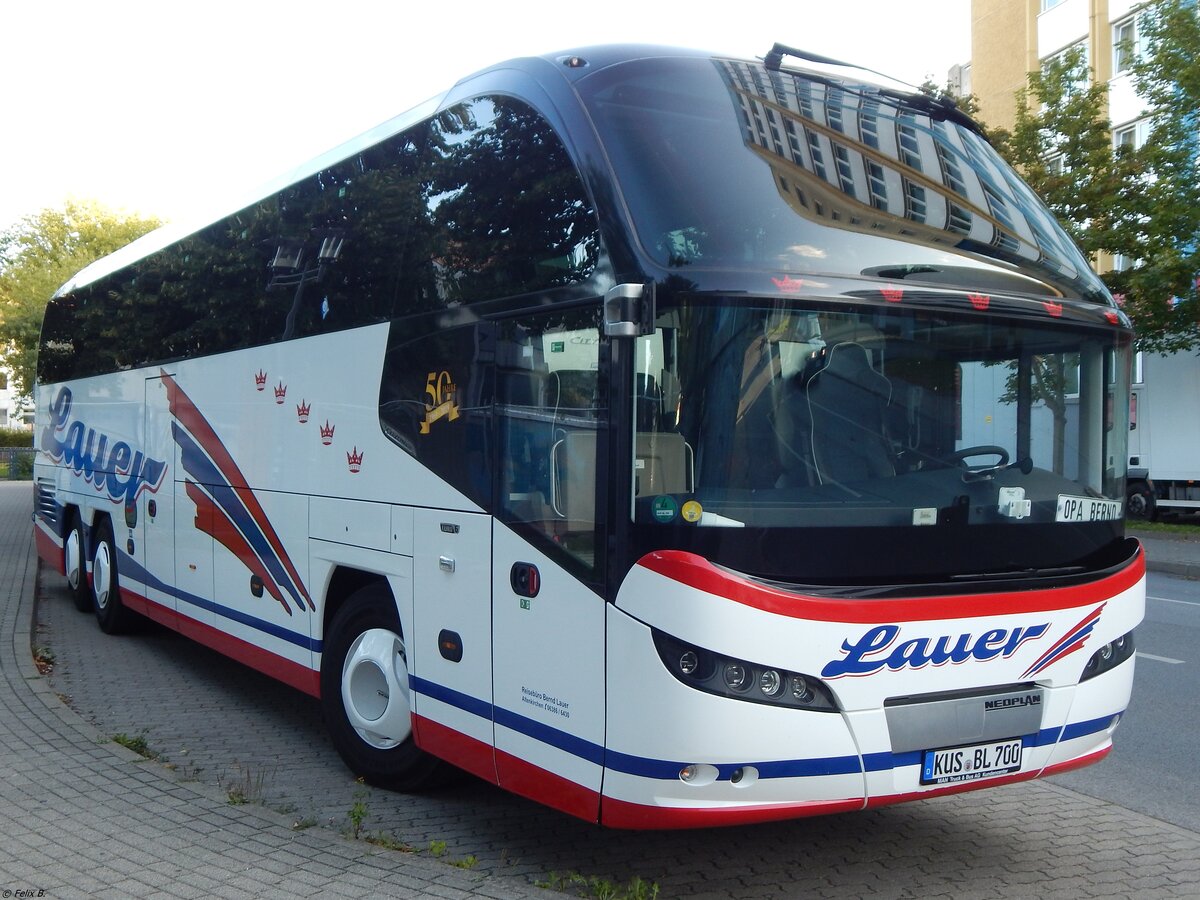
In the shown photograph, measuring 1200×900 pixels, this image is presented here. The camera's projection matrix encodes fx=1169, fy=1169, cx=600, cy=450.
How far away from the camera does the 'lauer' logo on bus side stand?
4270mm

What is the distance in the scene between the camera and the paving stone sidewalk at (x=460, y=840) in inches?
184

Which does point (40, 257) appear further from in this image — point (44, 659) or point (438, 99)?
point (438, 99)

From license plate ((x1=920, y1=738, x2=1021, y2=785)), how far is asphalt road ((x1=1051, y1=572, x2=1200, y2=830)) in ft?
5.67

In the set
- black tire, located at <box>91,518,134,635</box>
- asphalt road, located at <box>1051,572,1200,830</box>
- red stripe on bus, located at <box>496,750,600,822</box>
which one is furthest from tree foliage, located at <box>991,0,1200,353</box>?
red stripe on bus, located at <box>496,750,600,822</box>

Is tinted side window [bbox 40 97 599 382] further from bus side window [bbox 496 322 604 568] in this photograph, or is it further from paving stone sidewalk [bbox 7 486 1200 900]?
paving stone sidewalk [bbox 7 486 1200 900]

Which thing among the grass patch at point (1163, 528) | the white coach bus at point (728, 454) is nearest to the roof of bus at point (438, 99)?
the white coach bus at point (728, 454)

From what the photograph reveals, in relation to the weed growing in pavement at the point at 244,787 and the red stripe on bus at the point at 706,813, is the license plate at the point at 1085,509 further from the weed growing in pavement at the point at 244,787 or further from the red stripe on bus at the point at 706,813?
the weed growing in pavement at the point at 244,787

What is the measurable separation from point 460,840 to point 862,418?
2776 mm

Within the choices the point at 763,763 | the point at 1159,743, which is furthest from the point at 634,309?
the point at 1159,743

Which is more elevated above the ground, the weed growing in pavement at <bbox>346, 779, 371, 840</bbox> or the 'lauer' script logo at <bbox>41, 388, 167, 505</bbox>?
the 'lauer' script logo at <bbox>41, 388, 167, 505</bbox>

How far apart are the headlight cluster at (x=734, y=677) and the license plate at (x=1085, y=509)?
4.81 feet

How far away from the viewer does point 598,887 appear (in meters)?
4.50

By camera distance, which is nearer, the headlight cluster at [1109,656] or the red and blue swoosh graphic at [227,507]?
the headlight cluster at [1109,656]

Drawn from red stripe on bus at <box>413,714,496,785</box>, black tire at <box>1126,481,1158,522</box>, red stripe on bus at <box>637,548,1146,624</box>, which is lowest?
black tire at <box>1126,481,1158,522</box>
